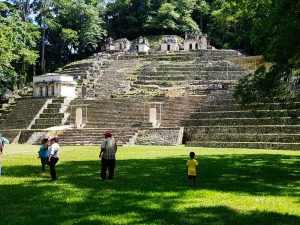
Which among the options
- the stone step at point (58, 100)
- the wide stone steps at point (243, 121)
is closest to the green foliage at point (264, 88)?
the wide stone steps at point (243, 121)

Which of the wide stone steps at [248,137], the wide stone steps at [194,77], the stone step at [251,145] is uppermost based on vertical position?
the wide stone steps at [194,77]

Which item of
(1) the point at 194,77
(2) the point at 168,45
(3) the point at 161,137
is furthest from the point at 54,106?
(2) the point at 168,45

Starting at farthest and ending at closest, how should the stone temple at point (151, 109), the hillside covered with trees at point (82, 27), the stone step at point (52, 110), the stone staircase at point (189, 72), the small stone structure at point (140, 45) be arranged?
1. the small stone structure at point (140, 45)
2. the hillside covered with trees at point (82, 27)
3. the stone staircase at point (189, 72)
4. the stone step at point (52, 110)
5. the stone temple at point (151, 109)

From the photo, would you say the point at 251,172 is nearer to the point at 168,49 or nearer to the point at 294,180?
the point at 294,180

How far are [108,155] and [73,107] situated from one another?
1120 inches

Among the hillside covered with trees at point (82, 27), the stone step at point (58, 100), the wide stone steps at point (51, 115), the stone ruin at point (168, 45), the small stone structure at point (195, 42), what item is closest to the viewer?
the wide stone steps at point (51, 115)

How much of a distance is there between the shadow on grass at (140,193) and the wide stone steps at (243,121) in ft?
37.1

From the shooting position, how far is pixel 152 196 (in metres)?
10.8

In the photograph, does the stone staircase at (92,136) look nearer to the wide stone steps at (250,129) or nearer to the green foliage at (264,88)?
the wide stone steps at (250,129)

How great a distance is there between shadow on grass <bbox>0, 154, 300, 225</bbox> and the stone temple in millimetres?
5299

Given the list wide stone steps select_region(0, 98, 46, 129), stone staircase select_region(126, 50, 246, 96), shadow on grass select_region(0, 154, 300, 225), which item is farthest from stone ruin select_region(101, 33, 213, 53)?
shadow on grass select_region(0, 154, 300, 225)

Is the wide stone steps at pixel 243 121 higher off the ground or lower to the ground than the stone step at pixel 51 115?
lower

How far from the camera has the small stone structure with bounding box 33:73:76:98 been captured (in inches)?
1819

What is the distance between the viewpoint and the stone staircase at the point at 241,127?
91.7 feet
